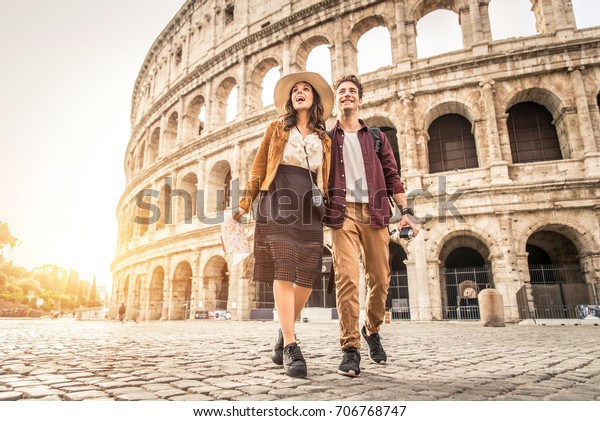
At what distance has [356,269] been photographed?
2756 millimetres

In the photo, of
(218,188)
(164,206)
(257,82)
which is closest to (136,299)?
(164,206)

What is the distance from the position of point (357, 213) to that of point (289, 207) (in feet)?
1.82

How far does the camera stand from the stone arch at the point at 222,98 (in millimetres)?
18594

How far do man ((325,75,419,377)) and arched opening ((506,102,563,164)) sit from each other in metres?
12.1

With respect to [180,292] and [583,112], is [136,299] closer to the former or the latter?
[180,292]

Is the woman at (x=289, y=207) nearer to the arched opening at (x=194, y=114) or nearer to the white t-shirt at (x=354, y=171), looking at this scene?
the white t-shirt at (x=354, y=171)

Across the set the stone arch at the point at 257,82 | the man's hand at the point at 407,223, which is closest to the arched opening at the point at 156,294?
the stone arch at the point at 257,82

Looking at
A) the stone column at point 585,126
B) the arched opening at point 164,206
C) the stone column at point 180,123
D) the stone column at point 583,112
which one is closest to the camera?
the stone column at point 585,126

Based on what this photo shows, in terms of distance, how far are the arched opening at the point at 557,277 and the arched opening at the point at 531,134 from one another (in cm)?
266

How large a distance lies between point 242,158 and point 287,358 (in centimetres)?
1476

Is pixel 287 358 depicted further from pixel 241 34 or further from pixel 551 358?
pixel 241 34

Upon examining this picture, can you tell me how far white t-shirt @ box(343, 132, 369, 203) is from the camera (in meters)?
2.91

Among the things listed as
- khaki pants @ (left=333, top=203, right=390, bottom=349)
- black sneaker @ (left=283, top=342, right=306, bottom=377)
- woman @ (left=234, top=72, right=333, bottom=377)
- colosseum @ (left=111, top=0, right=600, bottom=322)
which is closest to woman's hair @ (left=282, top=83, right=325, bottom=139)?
woman @ (left=234, top=72, right=333, bottom=377)

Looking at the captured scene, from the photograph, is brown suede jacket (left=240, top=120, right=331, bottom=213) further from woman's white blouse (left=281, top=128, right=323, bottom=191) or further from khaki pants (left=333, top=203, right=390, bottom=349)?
khaki pants (left=333, top=203, right=390, bottom=349)
